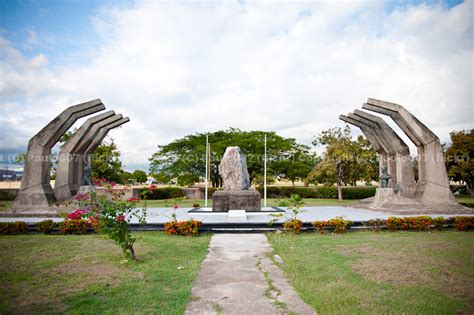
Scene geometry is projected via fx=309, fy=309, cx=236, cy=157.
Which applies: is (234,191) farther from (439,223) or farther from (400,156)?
(400,156)

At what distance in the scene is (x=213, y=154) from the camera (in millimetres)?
27891

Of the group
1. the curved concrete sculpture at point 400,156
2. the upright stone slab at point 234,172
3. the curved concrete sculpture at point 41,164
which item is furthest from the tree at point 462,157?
the curved concrete sculpture at point 41,164

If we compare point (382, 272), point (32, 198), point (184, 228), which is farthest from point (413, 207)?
point (32, 198)

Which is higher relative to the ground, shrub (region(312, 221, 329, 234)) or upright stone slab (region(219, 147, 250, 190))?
upright stone slab (region(219, 147, 250, 190))

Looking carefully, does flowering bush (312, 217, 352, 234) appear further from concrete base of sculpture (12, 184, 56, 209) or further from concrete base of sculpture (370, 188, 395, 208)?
concrete base of sculpture (12, 184, 56, 209)

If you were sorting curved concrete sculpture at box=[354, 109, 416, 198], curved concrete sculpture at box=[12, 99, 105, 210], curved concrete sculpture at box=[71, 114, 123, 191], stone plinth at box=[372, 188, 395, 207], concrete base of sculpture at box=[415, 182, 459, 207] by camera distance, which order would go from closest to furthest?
curved concrete sculpture at box=[12, 99, 105, 210] → concrete base of sculpture at box=[415, 182, 459, 207] → stone plinth at box=[372, 188, 395, 207] → curved concrete sculpture at box=[354, 109, 416, 198] → curved concrete sculpture at box=[71, 114, 123, 191]

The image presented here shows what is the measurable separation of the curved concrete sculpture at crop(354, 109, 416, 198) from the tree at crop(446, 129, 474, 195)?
47.3 feet

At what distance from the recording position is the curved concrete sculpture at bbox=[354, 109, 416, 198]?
16359mm

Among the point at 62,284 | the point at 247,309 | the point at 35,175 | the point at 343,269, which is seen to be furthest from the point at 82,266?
the point at 35,175

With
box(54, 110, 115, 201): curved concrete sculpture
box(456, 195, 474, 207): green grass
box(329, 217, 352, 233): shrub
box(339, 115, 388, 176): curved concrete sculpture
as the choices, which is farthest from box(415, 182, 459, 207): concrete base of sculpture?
box(54, 110, 115, 201): curved concrete sculpture

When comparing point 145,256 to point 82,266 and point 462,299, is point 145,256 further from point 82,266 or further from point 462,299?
point 462,299

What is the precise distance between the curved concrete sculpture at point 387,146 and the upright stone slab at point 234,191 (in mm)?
7118

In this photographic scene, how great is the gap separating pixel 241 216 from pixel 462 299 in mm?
7748

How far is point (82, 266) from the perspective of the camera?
5426 mm
